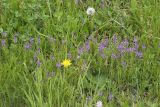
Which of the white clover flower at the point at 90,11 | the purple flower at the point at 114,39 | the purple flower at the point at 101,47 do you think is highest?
the white clover flower at the point at 90,11

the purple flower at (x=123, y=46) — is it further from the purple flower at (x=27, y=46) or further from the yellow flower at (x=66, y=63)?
the purple flower at (x=27, y=46)

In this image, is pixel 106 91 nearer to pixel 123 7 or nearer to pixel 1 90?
pixel 1 90

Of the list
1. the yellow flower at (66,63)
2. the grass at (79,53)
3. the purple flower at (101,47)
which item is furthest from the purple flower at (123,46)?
the yellow flower at (66,63)

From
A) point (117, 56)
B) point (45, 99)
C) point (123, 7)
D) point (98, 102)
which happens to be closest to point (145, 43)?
point (117, 56)

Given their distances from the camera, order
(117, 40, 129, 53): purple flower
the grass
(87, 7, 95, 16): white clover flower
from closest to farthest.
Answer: the grass < (117, 40, 129, 53): purple flower < (87, 7, 95, 16): white clover flower

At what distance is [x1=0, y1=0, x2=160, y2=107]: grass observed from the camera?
9.16ft

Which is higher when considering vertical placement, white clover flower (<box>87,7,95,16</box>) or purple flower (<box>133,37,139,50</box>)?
white clover flower (<box>87,7,95,16</box>)

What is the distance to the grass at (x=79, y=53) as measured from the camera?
279cm

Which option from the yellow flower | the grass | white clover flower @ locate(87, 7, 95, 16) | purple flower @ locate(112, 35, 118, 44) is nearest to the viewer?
the grass

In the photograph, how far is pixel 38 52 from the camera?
10.3ft

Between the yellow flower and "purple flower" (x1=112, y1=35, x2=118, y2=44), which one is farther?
"purple flower" (x1=112, y1=35, x2=118, y2=44)

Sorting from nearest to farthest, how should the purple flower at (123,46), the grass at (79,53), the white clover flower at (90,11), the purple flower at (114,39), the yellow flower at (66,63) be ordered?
the grass at (79,53), the yellow flower at (66,63), the purple flower at (123,46), the purple flower at (114,39), the white clover flower at (90,11)

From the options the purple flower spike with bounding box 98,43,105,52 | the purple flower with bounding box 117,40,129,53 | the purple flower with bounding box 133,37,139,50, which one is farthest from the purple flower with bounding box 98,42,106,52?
the purple flower with bounding box 133,37,139,50

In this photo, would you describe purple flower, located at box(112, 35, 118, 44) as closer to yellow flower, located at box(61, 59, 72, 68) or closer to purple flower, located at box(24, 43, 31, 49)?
yellow flower, located at box(61, 59, 72, 68)
